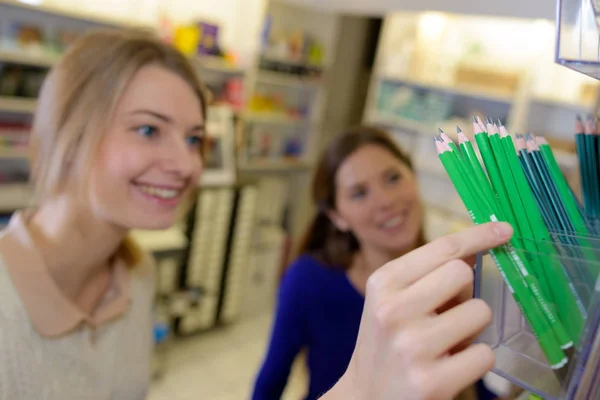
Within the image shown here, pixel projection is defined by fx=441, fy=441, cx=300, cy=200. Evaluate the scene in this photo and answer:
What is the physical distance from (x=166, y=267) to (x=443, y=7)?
203cm

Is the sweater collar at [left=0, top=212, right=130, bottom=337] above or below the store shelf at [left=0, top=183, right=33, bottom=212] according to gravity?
above

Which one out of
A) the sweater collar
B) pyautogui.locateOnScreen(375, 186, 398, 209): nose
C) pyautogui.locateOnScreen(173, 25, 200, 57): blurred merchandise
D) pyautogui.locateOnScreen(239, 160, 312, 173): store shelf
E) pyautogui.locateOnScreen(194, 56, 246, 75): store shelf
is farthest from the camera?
pyautogui.locateOnScreen(239, 160, 312, 173): store shelf

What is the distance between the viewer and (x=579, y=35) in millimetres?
312

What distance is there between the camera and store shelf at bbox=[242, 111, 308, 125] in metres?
2.78

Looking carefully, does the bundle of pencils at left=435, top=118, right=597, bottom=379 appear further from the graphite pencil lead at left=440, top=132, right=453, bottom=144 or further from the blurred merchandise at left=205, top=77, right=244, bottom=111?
the blurred merchandise at left=205, top=77, right=244, bottom=111

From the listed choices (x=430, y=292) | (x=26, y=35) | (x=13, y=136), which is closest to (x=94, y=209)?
(x=430, y=292)

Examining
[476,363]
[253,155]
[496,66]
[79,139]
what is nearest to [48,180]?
[79,139]

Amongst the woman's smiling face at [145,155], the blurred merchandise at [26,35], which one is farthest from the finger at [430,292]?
the blurred merchandise at [26,35]

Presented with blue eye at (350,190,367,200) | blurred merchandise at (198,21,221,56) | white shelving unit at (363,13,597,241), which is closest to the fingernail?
blue eye at (350,190,367,200)

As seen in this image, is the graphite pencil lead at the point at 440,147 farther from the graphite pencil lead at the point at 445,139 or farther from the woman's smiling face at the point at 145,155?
the woman's smiling face at the point at 145,155

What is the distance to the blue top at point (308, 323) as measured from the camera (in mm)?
955

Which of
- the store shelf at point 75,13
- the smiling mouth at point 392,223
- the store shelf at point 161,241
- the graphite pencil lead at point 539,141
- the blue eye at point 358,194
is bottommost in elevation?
the store shelf at point 161,241

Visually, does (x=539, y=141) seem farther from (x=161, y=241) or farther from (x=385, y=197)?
(x=161, y=241)

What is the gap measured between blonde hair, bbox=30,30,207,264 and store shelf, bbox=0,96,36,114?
1.38 metres
